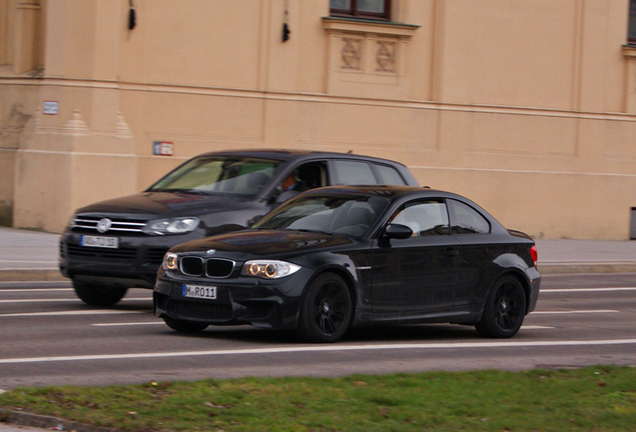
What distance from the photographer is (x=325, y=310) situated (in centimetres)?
920

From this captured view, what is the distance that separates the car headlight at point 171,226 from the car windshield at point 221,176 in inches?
42.8

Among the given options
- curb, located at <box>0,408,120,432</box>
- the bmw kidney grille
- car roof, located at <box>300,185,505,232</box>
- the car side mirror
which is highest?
car roof, located at <box>300,185,505,232</box>

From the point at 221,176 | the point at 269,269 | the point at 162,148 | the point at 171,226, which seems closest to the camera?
the point at 269,269

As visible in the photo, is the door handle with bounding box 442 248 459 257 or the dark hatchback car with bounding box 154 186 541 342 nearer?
the dark hatchback car with bounding box 154 186 541 342

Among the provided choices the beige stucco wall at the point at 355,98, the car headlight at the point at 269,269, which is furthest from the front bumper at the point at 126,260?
the beige stucco wall at the point at 355,98

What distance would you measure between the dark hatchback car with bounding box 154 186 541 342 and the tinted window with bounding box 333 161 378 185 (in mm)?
2315

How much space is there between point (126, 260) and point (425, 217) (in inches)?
121

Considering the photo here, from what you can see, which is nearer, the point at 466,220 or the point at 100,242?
the point at 466,220

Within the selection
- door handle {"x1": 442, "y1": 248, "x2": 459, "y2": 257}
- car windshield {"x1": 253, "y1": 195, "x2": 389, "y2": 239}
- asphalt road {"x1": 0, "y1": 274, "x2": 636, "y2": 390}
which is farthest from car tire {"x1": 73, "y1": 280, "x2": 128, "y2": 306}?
door handle {"x1": 442, "y1": 248, "x2": 459, "y2": 257}

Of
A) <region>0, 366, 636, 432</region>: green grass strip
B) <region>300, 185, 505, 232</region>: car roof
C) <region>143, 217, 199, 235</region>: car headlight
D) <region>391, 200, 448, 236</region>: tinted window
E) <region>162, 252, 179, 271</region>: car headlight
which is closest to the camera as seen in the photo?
<region>0, 366, 636, 432</region>: green grass strip

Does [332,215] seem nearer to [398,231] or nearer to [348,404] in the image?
[398,231]

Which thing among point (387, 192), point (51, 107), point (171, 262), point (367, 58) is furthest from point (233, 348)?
point (367, 58)

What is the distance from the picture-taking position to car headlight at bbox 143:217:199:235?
36.6 feet

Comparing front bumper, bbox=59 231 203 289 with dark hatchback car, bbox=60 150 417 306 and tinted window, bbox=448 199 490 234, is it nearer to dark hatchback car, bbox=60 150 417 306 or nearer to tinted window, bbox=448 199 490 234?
dark hatchback car, bbox=60 150 417 306
